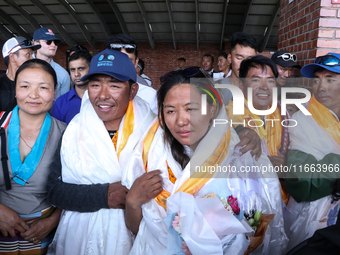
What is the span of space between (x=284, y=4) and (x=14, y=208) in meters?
3.92

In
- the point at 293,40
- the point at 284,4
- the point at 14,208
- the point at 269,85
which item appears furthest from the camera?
the point at 284,4

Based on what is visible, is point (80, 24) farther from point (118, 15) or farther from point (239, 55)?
point (239, 55)

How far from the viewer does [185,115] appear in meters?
1.47

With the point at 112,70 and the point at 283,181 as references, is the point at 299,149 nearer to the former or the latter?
the point at 283,181

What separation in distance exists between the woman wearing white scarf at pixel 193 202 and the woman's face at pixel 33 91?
2.43 feet

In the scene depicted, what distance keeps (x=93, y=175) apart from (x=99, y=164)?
0.08 metres

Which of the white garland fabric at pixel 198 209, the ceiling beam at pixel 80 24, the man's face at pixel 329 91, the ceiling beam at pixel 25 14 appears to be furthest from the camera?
the ceiling beam at pixel 25 14

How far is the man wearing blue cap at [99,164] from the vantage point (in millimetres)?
1632

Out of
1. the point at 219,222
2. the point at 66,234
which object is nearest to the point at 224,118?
the point at 219,222

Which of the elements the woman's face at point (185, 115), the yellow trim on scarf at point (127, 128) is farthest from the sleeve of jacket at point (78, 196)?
the woman's face at point (185, 115)

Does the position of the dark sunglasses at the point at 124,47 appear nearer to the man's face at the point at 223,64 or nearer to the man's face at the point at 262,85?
the man's face at the point at 262,85

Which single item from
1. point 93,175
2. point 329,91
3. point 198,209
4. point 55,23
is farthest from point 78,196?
point 55,23

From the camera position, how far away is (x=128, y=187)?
153cm

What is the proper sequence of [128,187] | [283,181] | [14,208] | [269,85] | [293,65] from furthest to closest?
[293,65] < [269,85] < [283,181] < [14,208] < [128,187]
